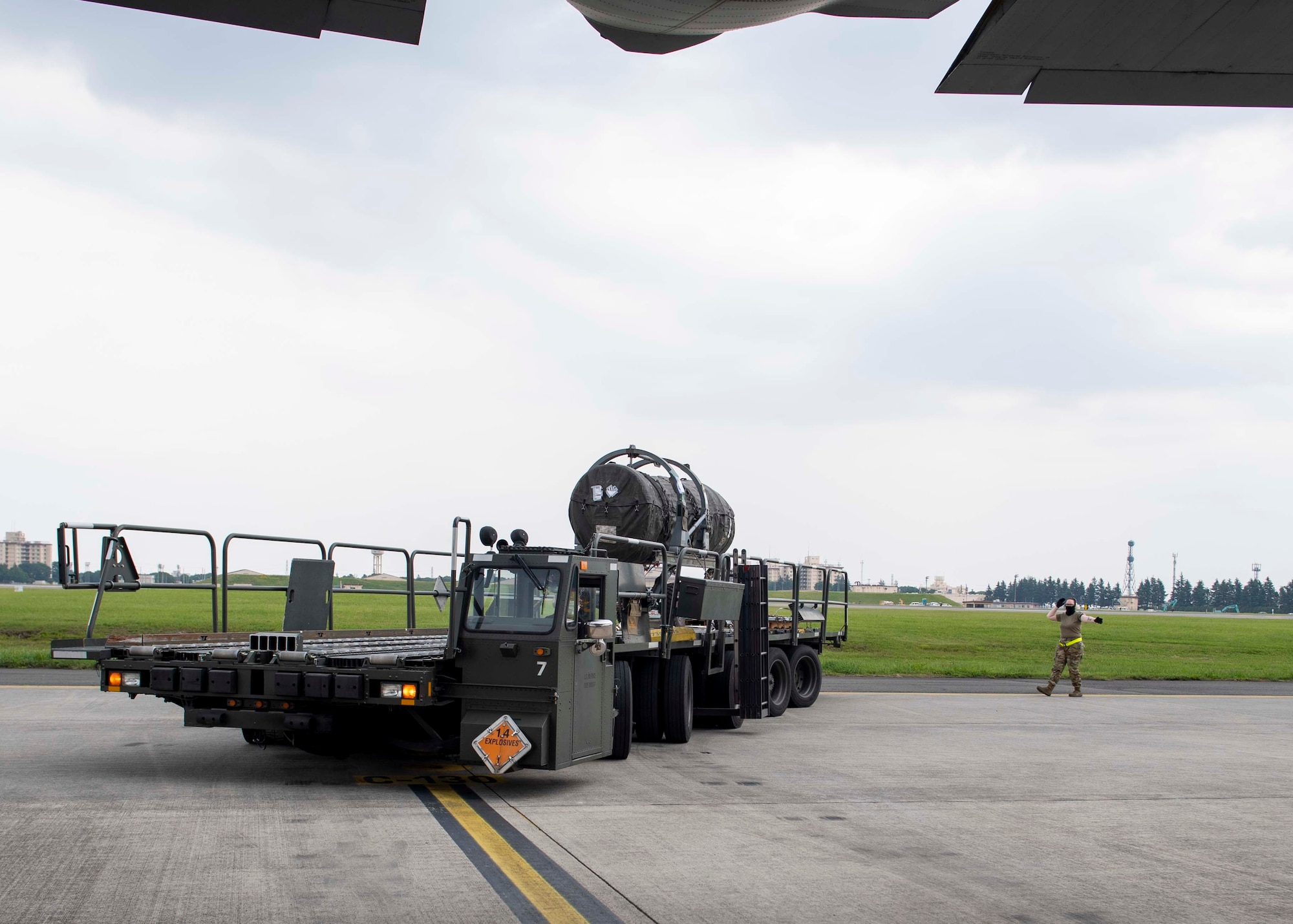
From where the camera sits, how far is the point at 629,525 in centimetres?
1418

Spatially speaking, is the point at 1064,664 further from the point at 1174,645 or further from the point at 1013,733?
the point at 1174,645

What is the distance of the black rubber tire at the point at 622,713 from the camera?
36.3 ft

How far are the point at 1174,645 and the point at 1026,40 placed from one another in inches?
1779

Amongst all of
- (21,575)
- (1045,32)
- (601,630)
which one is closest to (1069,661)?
(601,630)

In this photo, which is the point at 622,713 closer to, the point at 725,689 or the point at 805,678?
the point at 725,689

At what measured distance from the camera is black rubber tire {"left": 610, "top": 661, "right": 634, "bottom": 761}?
11062mm

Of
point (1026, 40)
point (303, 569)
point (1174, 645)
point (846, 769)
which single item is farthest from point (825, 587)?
point (1174, 645)

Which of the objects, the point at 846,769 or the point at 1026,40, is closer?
the point at 1026,40

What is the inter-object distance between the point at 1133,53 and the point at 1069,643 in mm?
18316

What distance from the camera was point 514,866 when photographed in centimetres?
657

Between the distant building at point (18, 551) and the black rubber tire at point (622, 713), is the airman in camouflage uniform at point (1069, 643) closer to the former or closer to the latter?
the black rubber tire at point (622, 713)

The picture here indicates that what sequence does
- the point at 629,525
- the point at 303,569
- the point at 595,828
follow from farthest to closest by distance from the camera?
1. the point at 629,525
2. the point at 303,569
3. the point at 595,828

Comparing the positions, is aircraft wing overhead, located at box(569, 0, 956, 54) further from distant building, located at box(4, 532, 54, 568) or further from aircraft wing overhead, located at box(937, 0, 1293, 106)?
distant building, located at box(4, 532, 54, 568)

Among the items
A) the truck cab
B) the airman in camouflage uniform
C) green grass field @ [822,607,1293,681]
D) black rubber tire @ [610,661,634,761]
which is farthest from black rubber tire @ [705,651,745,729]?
green grass field @ [822,607,1293,681]
